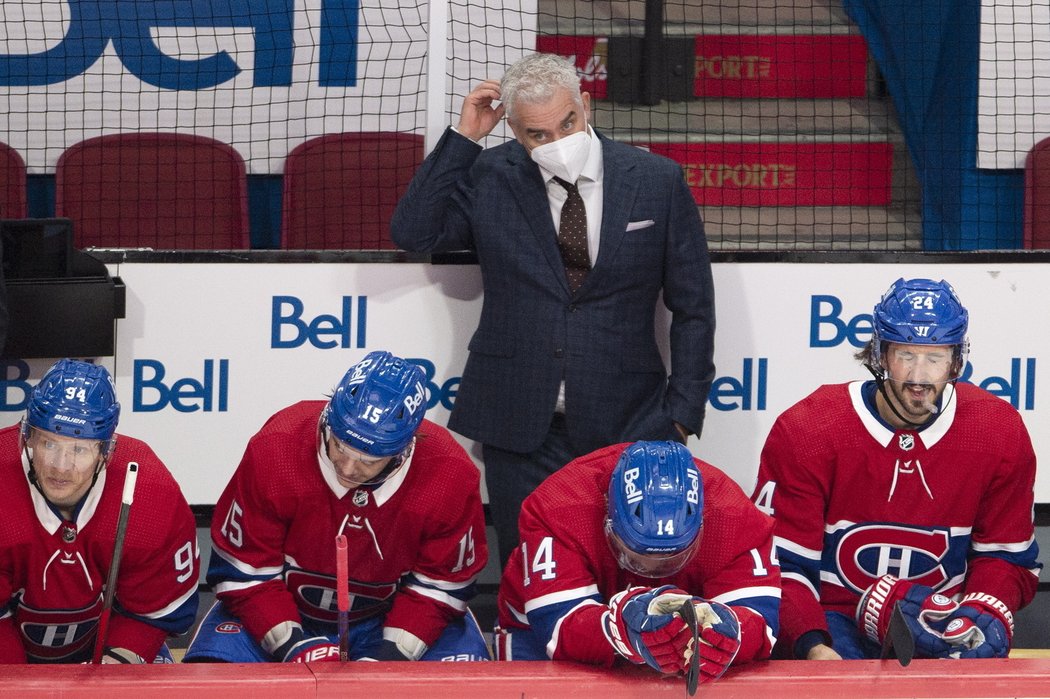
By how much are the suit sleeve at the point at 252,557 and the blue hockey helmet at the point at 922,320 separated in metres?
1.28

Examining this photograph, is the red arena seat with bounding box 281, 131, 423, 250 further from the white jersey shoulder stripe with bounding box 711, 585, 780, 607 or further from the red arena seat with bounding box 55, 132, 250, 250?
the white jersey shoulder stripe with bounding box 711, 585, 780, 607

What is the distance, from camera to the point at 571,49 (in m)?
5.32

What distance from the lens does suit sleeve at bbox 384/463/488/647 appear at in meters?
2.91

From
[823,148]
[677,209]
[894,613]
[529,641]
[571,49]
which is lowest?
[529,641]

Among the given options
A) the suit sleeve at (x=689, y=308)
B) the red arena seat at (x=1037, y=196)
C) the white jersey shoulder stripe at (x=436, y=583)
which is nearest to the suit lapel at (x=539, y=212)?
the suit sleeve at (x=689, y=308)

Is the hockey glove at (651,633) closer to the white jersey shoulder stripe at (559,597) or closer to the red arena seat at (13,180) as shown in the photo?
the white jersey shoulder stripe at (559,597)

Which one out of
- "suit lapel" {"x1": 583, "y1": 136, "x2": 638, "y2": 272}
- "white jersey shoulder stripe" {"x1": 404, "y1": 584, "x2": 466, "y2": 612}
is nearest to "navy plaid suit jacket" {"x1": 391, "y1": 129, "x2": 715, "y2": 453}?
"suit lapel" {"x1": 583, "y1": 136, "x2": 638, "y2": 272}

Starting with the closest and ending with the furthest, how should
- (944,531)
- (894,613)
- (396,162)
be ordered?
(894,613), (944,531), (396,162)

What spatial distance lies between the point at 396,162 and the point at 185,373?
1.14 meters

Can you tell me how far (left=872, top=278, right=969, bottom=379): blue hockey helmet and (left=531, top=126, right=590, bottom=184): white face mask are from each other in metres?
0.86

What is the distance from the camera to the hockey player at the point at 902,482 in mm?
2916

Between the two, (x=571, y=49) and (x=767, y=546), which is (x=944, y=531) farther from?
(x=571, y=49)

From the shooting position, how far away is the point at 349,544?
2.94 m

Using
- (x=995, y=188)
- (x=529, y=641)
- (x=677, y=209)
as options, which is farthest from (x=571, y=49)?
(x=529, y=641)
